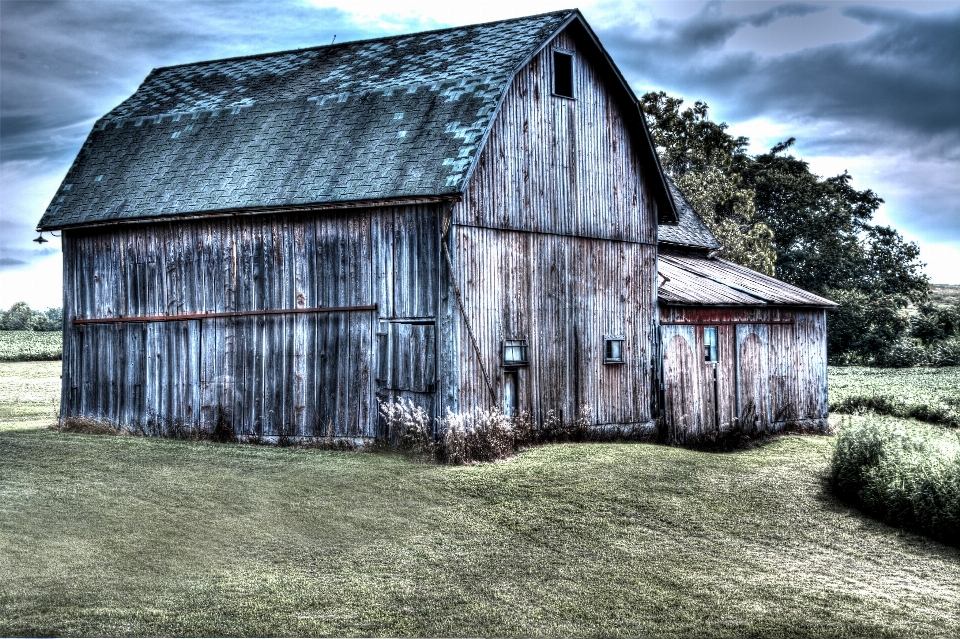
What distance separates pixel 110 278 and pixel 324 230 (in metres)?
6.13

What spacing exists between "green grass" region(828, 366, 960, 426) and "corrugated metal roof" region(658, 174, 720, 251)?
265 inches

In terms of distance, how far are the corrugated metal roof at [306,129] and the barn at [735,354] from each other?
7.10 m

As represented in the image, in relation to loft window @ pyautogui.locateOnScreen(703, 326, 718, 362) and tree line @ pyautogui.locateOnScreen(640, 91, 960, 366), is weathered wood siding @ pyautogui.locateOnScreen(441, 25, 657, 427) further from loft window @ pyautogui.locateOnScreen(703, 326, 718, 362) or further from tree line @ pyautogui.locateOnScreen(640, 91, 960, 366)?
tree line @ pyautogui.locateOnScreen(640, 91, 960, 366)

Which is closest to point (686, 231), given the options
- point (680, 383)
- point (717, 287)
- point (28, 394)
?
point (717, 287)

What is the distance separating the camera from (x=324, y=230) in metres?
20.8

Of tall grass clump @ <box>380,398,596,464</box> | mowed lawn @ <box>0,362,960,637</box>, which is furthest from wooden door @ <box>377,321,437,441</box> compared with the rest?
mowed lawn @ <box>0,362,960,637</box>

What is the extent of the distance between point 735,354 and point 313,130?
39.5ft

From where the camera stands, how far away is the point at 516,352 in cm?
2067

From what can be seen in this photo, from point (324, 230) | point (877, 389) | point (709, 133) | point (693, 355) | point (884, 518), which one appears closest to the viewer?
point (884, 518)

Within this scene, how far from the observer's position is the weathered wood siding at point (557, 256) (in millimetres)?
19859

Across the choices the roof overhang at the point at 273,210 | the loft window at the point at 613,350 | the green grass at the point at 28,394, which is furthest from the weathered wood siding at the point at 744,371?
the green grass at the point at 28,394

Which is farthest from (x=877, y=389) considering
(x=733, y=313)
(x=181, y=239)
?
(x=181, y=239)

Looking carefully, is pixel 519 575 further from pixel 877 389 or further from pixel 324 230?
pixel 877 389

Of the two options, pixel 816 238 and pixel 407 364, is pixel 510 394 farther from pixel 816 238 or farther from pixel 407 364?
pixel 816 238
